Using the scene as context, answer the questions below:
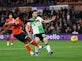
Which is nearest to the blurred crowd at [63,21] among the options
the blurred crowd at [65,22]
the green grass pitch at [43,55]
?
the blurred crowd at [65,22]

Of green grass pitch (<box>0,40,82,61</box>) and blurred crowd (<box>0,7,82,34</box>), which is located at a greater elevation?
green grass pitch (<box>0,40,82,61</box>)

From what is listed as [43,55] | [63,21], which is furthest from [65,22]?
[43,55]

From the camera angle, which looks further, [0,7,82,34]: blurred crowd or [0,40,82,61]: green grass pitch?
[0,7,82,34]: blurred crowd

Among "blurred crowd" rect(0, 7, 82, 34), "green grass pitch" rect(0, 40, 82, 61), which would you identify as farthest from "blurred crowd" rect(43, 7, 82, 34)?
"green grass pitch" rect(0, 40, 82, 61)

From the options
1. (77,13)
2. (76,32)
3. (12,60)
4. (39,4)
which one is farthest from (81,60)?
(39,4)

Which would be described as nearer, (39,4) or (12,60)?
(12,60)

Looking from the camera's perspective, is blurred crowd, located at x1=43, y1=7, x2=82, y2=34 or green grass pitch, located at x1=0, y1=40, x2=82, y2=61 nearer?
green grass pitch, located at x1=0, y1=40, x2=82, y2=61

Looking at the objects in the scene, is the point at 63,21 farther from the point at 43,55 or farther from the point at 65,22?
the point at 43,55

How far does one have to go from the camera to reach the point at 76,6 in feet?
129

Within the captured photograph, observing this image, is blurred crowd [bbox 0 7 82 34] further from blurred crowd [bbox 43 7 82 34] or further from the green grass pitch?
the green grass pitch

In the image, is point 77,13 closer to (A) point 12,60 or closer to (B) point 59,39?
(B) point 59,39

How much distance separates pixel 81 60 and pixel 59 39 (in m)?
19.7

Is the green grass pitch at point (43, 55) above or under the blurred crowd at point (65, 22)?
above

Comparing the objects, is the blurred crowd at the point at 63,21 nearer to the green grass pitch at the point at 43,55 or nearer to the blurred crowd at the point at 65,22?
the blurred crowd at the point at 65,22
